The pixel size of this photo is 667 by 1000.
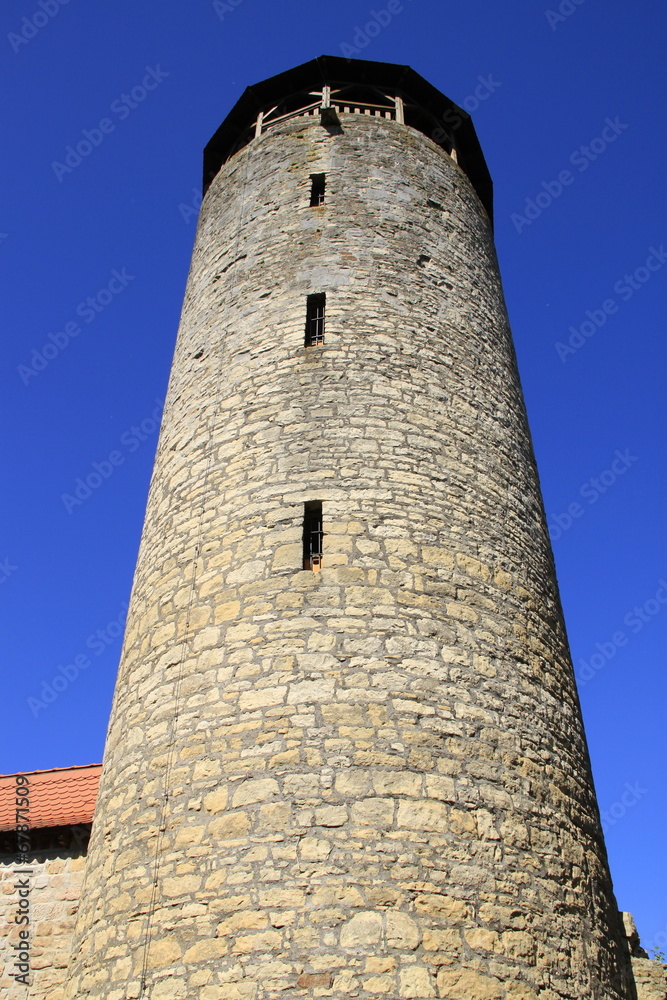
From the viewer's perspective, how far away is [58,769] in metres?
8.84

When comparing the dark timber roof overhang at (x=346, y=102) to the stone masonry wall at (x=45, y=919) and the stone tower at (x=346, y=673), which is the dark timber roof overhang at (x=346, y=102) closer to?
the stone tower at (x=346, y=673)

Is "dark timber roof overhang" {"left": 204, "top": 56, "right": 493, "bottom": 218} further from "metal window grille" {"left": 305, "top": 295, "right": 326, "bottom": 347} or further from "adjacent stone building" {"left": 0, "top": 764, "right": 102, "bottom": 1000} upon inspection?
"adjacent stone building" {"left": 0, "top": 764, "right": 102, "bottom": 1000}

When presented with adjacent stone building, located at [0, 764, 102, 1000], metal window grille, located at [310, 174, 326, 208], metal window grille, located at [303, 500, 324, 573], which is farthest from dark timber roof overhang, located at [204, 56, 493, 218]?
adjacent stone building, located at [0, 764, 102, 1000]

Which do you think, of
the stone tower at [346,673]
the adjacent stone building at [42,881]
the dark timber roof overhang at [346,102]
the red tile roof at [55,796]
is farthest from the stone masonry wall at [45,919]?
the dark timber roof overhang at [346,102]

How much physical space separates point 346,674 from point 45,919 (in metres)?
4.24

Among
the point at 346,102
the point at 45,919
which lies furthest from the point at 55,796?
the point at 346,102

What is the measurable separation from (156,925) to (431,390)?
4.76 m

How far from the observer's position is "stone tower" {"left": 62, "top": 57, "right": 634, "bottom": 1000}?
4660 mm

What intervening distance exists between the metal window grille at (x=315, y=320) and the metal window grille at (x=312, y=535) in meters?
1.92

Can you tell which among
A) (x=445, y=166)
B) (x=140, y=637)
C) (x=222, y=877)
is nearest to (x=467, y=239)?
(x=445, y=166)

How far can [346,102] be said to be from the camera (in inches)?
422

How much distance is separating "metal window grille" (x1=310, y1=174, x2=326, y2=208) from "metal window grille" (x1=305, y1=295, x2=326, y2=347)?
1.73 metres

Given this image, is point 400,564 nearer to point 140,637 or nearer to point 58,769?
point 140,637

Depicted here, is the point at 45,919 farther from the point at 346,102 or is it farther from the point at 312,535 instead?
the point at 346,102
